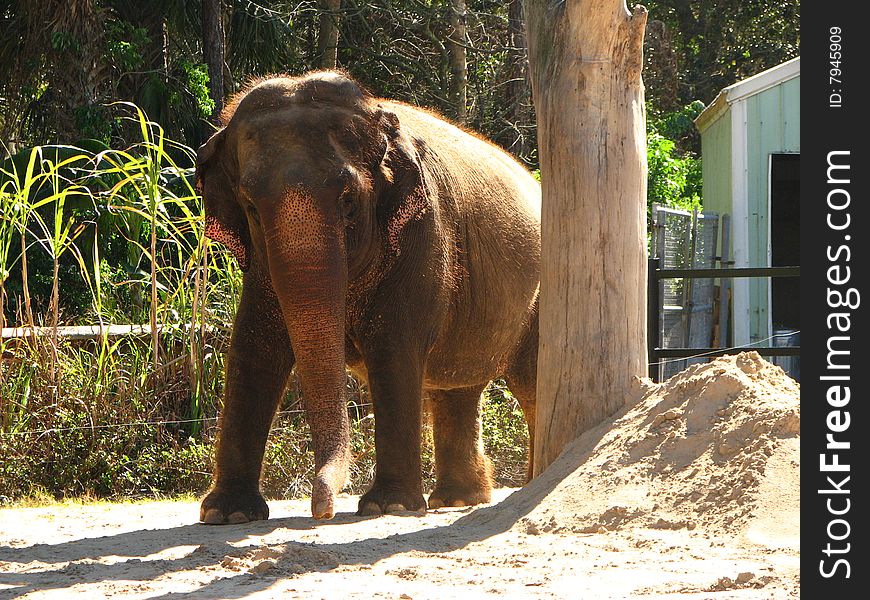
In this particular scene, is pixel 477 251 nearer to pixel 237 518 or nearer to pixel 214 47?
pixel 237 518

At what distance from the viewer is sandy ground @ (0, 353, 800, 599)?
4.13 m

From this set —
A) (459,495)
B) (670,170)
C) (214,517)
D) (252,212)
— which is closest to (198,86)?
(670,170)

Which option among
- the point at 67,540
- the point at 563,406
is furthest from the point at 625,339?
the point at 67,540

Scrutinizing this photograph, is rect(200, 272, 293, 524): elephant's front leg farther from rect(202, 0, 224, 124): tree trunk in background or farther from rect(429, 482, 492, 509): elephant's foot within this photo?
rect(202, 0, 224, 124): tree trunk in background

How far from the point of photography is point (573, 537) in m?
4.93

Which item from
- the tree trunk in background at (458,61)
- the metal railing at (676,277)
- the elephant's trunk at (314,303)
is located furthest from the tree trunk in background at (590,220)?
the tree trunk in background at (458,61)

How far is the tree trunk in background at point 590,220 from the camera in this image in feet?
18.9

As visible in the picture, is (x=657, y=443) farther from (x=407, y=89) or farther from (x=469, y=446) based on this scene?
(x=407, y=89)

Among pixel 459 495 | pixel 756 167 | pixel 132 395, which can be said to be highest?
pixel 756 167

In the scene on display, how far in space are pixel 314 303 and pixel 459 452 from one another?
2.25 m

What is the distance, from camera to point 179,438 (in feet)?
26.6

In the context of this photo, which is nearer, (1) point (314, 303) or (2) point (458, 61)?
(1) point (314, 303)

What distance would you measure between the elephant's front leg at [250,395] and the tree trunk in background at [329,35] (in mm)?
11922

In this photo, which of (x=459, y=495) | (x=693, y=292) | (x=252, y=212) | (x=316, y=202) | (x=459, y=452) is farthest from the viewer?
(x=693, y=292)
